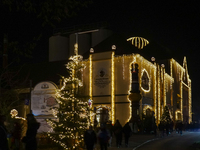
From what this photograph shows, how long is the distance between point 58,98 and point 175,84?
127 ft

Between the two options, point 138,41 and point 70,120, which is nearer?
point 70,120

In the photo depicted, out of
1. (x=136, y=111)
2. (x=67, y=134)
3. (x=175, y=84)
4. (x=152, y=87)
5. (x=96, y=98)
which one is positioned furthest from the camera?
(x=175, y=84)

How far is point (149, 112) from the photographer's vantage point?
38906mm

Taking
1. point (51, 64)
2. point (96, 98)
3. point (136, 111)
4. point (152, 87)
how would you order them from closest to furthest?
point (136, 111), point (96, 98), point (152, 87), point (51, 64)

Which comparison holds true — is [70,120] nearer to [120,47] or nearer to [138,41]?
[120,47]

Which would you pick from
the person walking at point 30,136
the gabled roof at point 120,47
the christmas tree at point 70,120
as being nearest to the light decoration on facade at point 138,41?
the gabled roof at point 120,47

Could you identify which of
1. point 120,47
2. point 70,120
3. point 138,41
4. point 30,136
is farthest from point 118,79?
point 30,136

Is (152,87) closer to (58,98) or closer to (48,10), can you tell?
(58,98)

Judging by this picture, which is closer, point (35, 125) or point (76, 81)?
point (35, 125)

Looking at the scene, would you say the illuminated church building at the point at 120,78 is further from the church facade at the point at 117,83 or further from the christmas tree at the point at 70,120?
the christmas tree at the point at 70,120

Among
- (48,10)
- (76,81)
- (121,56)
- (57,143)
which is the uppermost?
(121,56)

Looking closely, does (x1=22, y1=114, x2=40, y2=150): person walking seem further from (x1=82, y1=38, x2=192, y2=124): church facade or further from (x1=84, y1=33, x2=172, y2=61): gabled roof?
(x1=84, y1=33, x2=172, y2=61): gabled roof

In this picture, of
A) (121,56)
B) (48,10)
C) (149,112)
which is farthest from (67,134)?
(149,112)

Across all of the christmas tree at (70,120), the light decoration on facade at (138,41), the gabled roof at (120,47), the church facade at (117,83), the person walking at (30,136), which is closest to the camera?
the person walking at (30,136)
